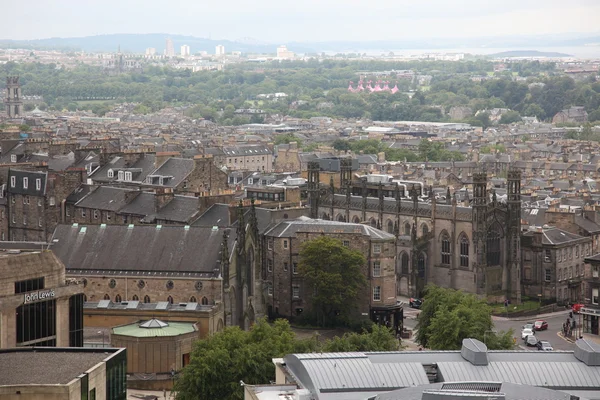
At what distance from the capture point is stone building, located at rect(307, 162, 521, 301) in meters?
112

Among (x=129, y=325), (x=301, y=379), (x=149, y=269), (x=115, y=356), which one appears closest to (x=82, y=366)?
(x=115, y=356)

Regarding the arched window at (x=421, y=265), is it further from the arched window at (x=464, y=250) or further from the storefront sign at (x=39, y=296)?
the storefront sign at (x=39, y=296)

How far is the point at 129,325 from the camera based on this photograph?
82.4m

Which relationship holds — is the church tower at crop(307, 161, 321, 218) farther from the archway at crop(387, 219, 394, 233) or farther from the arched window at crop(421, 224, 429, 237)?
the arched window at crop(421, 224, 429, 237)

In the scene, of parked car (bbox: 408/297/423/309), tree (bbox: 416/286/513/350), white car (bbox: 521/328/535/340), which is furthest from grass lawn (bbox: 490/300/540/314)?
tree (bbox: 416/286/513/350)

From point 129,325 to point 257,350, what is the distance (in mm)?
14118

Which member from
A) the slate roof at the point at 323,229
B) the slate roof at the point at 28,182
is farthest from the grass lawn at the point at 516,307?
the slate roof at the point at 28,182

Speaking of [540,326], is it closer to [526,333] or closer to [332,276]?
[526,333]

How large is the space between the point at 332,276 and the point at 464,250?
20597 mm

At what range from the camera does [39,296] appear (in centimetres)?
6525

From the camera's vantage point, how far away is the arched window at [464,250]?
113438mm

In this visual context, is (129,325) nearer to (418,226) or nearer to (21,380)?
(21,380)

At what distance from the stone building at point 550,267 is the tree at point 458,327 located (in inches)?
1026

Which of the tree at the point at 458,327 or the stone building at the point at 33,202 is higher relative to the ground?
the stone building at the point at 33,202
